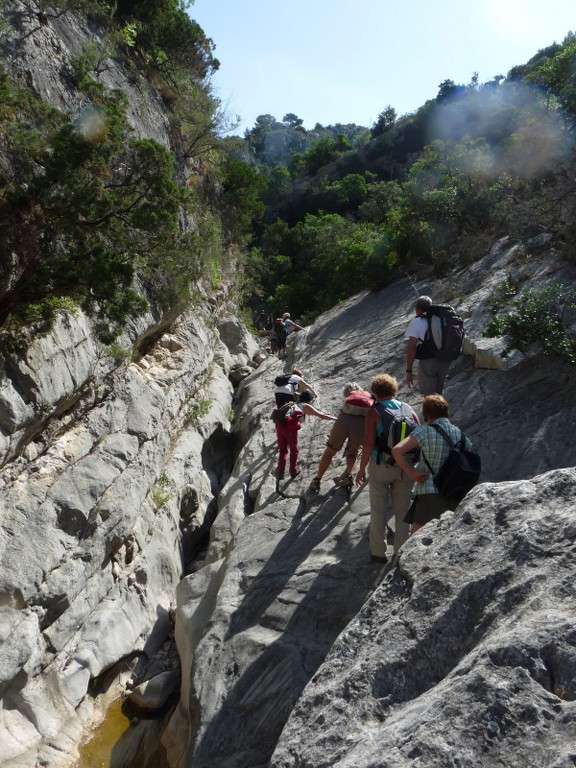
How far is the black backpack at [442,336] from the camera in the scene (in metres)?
8.33

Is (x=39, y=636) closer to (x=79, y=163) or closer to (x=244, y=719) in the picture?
(x=244, y=719)

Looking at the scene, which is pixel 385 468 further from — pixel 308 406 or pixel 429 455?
pixel 308 406

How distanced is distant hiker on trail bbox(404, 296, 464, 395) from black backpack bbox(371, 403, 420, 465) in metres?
1.93

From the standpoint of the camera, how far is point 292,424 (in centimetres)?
972

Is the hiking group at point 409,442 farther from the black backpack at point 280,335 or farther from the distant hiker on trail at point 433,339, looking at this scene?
the black backpack at point 280,335

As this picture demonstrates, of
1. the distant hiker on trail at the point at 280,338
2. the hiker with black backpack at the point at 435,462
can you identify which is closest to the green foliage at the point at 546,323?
the hiker with black backpack at the point at 435,462

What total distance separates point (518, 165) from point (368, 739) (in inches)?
611

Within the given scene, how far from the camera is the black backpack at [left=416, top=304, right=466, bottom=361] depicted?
8328mm

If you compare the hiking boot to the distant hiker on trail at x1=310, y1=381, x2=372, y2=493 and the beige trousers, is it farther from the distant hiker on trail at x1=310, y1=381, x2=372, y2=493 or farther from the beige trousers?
the beige trousers

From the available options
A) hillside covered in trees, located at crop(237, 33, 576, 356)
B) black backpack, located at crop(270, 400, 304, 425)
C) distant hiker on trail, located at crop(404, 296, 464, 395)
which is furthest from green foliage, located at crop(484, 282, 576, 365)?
black backpack, located at crop(270, 400, 304, 425)

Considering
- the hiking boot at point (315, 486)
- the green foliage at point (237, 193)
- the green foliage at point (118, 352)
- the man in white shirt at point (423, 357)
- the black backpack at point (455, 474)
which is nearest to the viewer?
the black backpack at point (455, 474)

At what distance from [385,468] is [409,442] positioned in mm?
940

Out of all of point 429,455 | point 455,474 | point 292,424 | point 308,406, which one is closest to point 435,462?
point 429,455

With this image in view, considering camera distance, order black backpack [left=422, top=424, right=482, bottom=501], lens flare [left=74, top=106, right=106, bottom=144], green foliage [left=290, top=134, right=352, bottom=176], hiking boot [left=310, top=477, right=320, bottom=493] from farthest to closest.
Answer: green foliage [left=290, top=134, right=352, bottom=176]
hiking boot [left=310, top=477, right=320, bottom=493]
lens flare [left=74, top=106, right=106, bottom=144]
black backpack [left=422, top=424, right=482, bottom=501]
